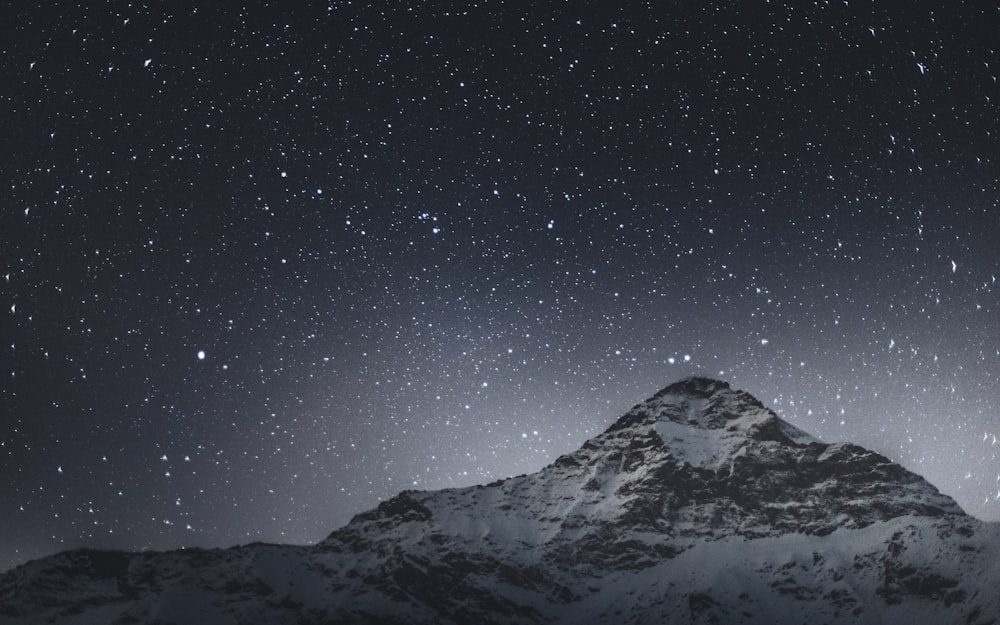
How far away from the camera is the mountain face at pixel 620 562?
139 metres

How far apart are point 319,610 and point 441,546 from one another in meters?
31.9

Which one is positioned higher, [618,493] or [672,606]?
[618,493]

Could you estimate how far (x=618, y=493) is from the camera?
194m

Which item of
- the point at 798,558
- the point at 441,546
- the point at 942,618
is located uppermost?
the point at 441,546

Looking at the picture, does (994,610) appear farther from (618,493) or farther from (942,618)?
(618,493)

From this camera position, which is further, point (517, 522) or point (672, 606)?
point (517, 522)

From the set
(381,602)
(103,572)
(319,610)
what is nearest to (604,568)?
(381,602)

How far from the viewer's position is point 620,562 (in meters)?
168

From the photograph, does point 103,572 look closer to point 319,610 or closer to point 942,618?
point 319,610

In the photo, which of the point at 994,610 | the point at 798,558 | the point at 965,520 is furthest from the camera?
the point at 798,558

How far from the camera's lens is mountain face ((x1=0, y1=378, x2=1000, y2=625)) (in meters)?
139

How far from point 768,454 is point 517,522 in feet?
208

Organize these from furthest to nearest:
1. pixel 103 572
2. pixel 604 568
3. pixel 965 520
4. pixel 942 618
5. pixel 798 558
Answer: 1. pixel 103 572
2. pixel 604 568
3. pixel 798 558
4. pixel 965 520
5. pixel 942 618

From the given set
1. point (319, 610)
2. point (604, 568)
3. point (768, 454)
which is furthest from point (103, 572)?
point (768, 454)
